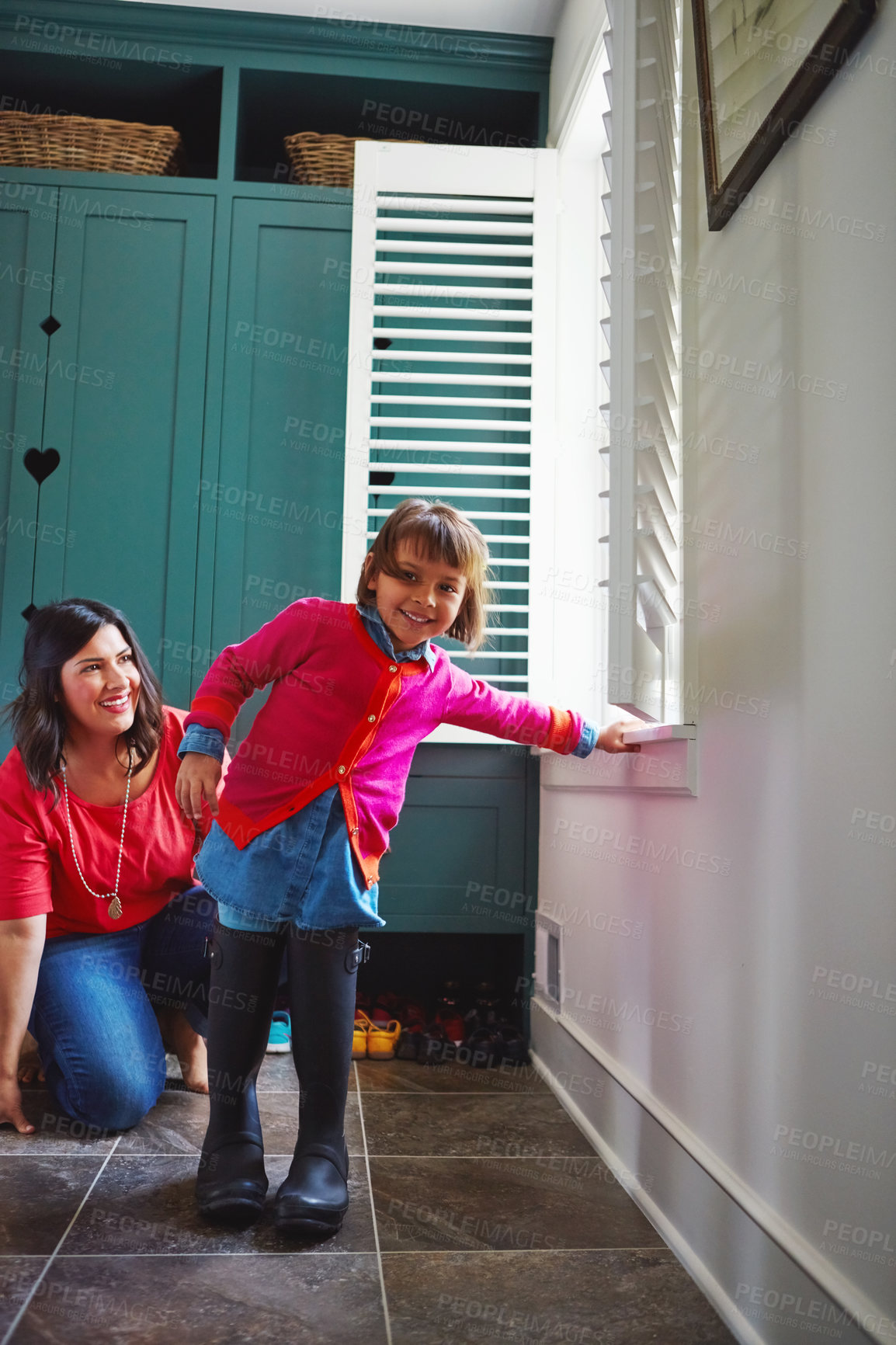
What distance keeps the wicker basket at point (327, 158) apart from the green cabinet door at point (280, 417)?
92mm

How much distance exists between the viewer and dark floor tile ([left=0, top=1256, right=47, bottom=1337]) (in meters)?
1.13

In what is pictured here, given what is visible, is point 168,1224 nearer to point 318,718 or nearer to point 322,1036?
point 322,1036

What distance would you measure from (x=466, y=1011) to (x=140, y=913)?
89cm

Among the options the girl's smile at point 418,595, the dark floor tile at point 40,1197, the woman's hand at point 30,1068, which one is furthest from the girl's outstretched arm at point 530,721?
the woman's hand at point 30,1068

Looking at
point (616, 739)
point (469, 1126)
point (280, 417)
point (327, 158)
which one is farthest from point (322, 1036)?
point (327, 158)

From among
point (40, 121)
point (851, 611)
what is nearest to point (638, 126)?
point (851, 611)

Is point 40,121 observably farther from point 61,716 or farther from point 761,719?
point 761,719

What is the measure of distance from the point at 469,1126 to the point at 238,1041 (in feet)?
1.85

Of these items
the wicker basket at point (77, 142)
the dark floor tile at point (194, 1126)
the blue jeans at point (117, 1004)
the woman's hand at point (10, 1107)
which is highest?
the wicker basket at point (77, 142)

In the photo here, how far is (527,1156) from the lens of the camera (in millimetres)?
1694

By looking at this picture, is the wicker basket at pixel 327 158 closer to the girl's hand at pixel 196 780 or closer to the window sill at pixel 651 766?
the window sill at pixel 651 766

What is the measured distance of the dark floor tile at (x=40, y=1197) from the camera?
1316 mm

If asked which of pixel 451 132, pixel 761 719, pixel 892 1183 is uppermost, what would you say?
pixel 451 132

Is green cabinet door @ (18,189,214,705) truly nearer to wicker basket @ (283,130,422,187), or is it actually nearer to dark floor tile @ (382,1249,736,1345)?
wicker basket @ (283,130,422,187)
